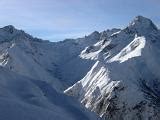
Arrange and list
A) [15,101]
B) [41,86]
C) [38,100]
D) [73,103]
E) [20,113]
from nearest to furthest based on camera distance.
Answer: [20,113] < [15,101] < [38,100] < [73,103] < [41,86]

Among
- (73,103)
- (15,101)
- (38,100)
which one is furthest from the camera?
(73,103)

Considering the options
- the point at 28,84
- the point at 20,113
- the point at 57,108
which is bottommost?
the point at 20,113

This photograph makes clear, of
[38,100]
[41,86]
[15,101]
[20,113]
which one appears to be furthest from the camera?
[41,86]

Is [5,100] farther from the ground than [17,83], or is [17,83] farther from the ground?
[17,83]

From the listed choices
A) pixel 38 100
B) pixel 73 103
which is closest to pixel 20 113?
pixel 38 100

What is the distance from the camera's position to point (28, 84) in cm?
4769

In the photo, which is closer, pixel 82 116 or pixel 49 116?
pixel 49 116

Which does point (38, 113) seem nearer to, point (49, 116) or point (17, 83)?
point (49, 116)

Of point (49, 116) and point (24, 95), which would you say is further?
point (24, 95)

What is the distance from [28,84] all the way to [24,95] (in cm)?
325

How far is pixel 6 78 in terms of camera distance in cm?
4800

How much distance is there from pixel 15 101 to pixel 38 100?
11.8 feet

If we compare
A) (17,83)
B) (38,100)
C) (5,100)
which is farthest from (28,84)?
(5,100)

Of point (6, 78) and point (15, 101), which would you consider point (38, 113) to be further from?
point (6, 78)
